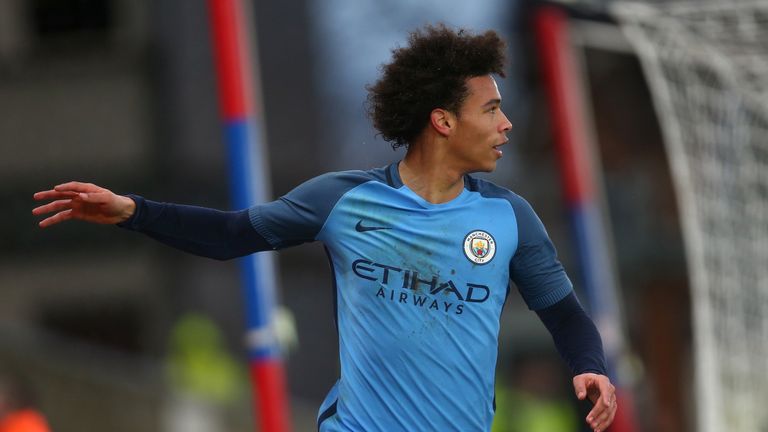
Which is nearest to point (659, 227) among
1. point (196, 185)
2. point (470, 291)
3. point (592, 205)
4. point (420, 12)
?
point (420, 12)

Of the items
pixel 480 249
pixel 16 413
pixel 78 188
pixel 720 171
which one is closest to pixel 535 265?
pixel 480 249

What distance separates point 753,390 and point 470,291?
20.7 feet

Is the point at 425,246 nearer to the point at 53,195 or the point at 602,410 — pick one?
the point at 602,410

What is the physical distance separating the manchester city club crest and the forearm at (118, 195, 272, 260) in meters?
0.62

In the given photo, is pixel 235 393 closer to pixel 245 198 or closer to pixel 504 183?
pixel 504 183

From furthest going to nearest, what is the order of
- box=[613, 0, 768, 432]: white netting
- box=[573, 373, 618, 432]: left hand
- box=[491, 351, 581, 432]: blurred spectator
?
box=[491, 351, 581, 432]: blurred spectator, box=[613, 0, 768, 432]: white netting, box=[573, 373, 618, 432]: left hand

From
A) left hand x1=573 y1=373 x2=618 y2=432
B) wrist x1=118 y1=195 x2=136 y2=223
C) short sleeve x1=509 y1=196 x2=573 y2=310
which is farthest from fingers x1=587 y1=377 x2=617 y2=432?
wrist x1=118 y1=195 x2=136 y2=223

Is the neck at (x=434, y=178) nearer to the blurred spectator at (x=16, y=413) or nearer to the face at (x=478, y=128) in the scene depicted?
the face at (x=478, y=128)

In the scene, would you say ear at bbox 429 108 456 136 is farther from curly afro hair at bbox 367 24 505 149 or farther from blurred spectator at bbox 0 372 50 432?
blurred spectator at bbox 0 372 50 432

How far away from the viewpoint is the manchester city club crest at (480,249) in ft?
14.6

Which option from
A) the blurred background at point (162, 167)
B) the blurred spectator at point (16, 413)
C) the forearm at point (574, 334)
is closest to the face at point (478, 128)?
the forearm at point (574, 334)

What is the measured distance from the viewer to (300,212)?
450 centimetres

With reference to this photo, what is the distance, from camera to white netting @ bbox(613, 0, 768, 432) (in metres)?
9.98

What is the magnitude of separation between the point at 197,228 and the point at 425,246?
0.70m
